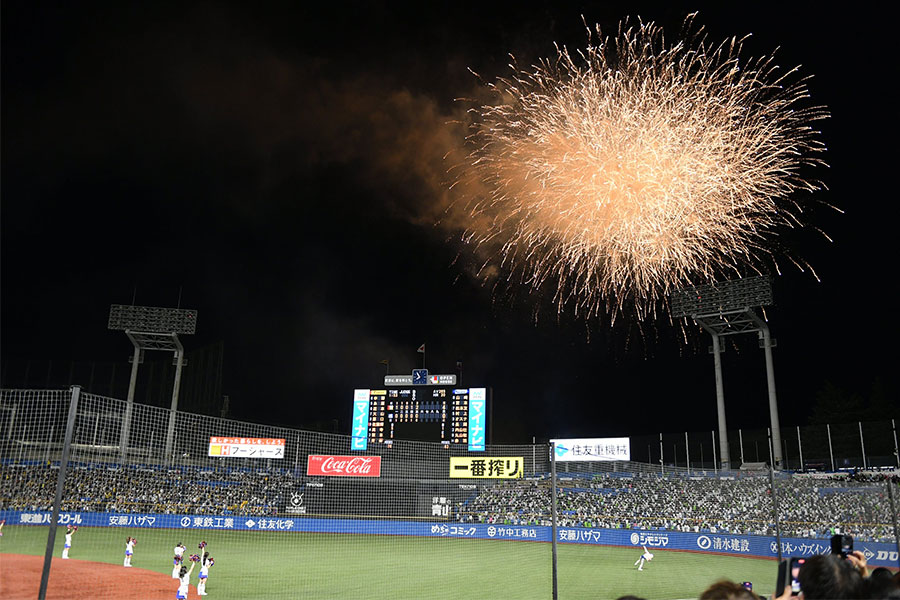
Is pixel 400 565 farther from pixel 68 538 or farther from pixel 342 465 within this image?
pixel 68 538

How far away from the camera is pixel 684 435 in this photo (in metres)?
53.6

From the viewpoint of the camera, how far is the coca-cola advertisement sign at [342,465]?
34.2 m

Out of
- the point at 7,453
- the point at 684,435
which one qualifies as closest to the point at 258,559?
the point at 7,453

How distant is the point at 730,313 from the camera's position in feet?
133

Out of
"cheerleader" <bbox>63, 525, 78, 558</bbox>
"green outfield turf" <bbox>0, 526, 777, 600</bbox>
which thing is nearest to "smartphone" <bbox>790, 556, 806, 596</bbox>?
"green outfield turf" <bbox>0, 526, 777, 600</bbox>

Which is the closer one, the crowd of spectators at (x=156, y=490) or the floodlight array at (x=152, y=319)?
the crowd of spectators at (x=156, y=490)

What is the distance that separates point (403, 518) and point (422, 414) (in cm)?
755

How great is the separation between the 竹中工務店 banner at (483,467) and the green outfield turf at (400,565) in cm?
386

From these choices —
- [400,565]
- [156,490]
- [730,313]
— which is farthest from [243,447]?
[730,313]

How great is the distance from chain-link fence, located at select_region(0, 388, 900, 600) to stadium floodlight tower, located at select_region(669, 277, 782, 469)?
5.29m

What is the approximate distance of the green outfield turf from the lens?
19.9 m

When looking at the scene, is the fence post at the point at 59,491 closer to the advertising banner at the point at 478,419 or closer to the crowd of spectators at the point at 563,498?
the crowd of spectators at the point at 563,498

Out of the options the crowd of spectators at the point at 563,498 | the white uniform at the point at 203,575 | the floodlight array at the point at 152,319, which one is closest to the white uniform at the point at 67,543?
the white uniform at the point at 203,575

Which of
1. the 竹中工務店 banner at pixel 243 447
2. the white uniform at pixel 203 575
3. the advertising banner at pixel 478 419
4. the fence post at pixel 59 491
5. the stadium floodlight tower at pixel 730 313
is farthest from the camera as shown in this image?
the 竹中工務店 banner at pixel 243 447
